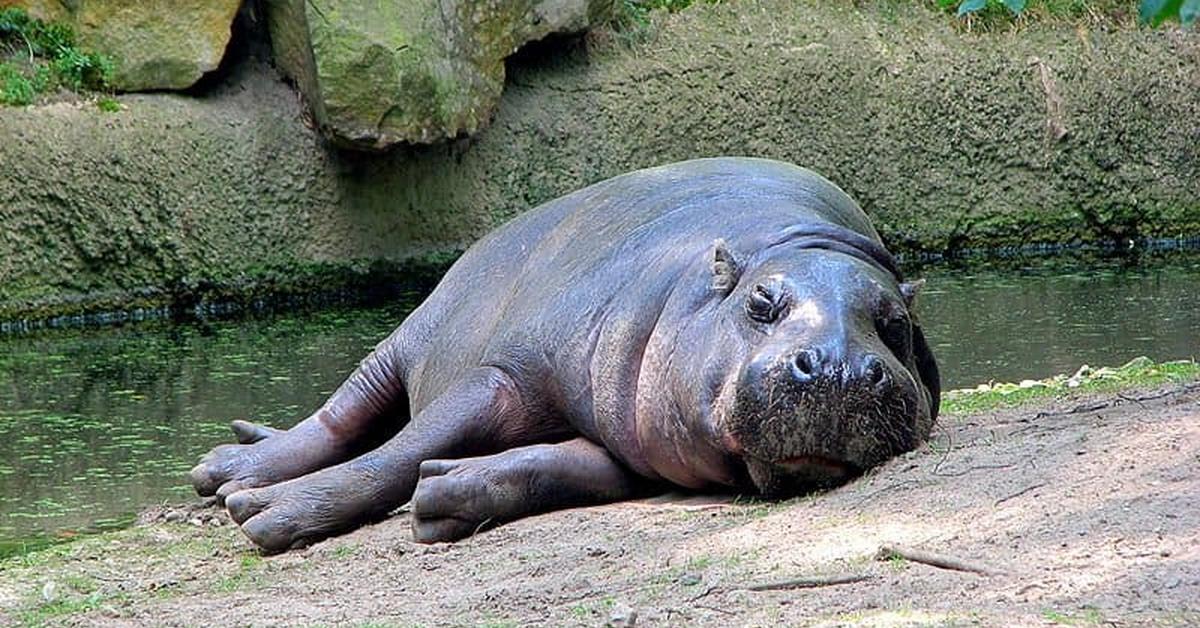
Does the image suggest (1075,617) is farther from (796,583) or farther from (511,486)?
(511,486)

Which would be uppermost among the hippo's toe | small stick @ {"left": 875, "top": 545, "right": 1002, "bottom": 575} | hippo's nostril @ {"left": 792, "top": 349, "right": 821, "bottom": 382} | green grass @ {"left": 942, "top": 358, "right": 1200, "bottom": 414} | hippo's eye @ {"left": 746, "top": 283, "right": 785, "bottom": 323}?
hippo's eye @ {"left": 746, "top": 283, "right": 785, "bottom": 323}

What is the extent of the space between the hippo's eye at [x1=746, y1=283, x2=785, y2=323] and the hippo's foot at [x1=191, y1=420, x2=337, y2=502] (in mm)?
1956

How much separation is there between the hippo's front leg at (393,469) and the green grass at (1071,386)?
1563 millimetres

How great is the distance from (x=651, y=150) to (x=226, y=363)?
4.01m

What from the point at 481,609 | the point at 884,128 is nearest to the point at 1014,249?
the point at 884,128

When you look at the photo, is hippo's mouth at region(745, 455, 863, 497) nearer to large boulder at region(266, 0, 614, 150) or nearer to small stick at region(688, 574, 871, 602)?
small stick at region(688, 574, 871, 602)

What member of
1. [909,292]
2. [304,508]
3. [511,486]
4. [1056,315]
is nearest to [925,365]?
[909,292]

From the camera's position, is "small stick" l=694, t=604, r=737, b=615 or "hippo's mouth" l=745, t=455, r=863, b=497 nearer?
"small stick" l=694, t=604, r=737, b=615

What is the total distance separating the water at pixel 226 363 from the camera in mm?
6637

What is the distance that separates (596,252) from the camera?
5801mm

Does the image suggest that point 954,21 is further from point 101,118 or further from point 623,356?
point 623,356

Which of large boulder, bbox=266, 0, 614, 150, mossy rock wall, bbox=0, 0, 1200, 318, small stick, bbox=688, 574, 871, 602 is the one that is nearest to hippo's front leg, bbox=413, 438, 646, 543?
small stick, bbox=688, 574, 871, 602

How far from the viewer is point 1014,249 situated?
1312cm

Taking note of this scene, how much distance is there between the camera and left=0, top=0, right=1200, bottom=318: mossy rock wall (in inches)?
433
